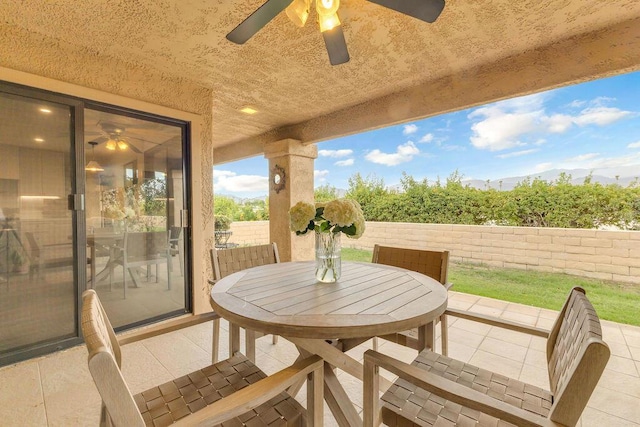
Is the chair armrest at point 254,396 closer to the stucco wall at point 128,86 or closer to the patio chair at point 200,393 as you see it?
the patio chair at point 200,393

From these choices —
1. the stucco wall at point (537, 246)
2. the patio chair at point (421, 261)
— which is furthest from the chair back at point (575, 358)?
the stucco wall at point (537, 246)

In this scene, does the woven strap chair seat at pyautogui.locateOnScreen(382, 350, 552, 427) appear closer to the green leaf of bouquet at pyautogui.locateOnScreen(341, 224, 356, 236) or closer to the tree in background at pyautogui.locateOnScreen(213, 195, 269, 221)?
the green leaf of bouquet at pyautogui.locateOnScreen(341, 224, 356, 236)

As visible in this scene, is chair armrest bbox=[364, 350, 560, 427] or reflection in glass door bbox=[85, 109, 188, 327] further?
reflection in glass door bbox=[85, 109, 188, 327]

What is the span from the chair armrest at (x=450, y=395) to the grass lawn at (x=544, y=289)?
343 centimetres

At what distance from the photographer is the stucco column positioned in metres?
4.39

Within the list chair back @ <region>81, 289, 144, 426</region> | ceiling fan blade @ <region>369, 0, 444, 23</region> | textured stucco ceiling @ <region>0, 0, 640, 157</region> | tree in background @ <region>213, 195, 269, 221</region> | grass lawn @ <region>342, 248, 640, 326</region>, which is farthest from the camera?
tree in background @ <region>213, 195, 269, 221</region>

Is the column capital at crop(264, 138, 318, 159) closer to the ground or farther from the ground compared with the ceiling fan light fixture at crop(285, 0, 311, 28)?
closer to the ground

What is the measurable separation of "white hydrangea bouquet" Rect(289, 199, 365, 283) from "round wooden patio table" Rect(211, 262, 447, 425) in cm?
9

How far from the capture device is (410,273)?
1765 mm

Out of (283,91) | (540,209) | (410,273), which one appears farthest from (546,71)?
(540,209)

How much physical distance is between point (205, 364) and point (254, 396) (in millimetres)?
1593

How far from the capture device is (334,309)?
1.17 metres

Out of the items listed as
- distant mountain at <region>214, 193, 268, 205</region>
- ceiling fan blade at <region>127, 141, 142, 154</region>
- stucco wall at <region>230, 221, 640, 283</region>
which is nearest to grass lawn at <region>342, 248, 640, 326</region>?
stucco wall at <region>230, 221, 640, 283</region>

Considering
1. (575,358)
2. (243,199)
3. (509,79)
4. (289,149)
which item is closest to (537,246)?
(509,79)
